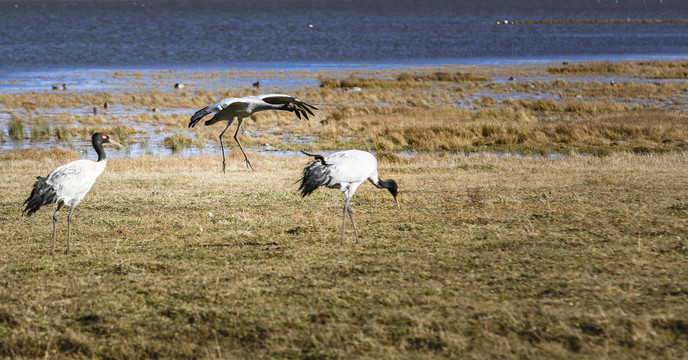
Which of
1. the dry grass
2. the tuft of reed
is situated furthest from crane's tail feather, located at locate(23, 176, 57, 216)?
the tuft of reed

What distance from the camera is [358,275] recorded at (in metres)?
8.21

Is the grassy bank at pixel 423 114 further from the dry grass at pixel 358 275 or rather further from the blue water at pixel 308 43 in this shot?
the blue water at pixel 308 43

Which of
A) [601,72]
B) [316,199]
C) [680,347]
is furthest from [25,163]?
[601,72]

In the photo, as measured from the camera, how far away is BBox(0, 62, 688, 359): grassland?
→ 6.44m

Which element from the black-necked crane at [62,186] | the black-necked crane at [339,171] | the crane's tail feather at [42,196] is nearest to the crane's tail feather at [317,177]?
the black-necked crane at [339,171]

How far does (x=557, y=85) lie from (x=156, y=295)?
127 ft

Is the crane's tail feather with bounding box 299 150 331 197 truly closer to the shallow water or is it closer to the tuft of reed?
the shallow water

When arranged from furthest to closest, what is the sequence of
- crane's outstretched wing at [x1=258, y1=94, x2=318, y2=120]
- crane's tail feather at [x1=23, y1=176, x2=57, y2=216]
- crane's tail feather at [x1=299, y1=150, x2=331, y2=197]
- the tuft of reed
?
the tuft of reed → crane's outstretched wing at [x1=258, y1=94, x2=318, y2=120] → crane's tail feather at [x1=299, y1=150, x2=331, y2=197] → crane's tail feather at [x1=23, y1=176, x2=57, y2=216]

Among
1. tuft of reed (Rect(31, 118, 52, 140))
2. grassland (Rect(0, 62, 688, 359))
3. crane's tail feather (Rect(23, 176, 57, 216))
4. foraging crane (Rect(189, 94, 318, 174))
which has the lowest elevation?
tuft of reed (Rect(31, 118, 52, 140))

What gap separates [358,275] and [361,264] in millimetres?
445

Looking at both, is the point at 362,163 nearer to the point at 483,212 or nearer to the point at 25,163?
the point at 483,212

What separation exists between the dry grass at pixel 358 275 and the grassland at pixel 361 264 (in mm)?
27

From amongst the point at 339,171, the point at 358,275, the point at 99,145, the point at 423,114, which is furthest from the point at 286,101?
the point at 423,114

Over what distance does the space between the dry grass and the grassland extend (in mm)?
27
